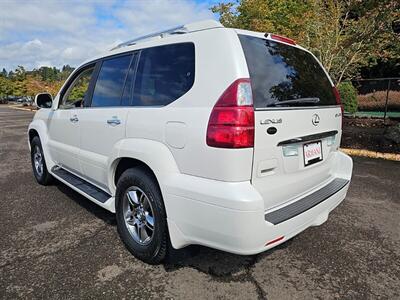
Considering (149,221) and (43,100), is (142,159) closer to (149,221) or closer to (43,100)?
(149,221)

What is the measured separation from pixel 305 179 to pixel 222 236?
3.04 ft

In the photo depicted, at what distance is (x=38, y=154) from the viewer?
5094mm

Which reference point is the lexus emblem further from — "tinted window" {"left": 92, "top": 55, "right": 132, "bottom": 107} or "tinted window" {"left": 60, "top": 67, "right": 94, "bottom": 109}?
"tinted window" {"left": 60, "top": 67, "right": 94, "bottom": 109}

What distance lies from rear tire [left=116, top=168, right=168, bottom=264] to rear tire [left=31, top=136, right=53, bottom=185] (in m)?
2.42

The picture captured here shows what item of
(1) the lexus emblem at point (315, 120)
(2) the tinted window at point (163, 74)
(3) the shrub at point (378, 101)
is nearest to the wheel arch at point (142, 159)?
(2) the tinted window at point (163, 74)

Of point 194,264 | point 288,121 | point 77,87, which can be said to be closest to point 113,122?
point 194,264

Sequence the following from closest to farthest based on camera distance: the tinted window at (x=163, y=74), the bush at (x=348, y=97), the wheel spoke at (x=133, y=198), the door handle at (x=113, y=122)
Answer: the tinted window at (x=163, y=74), the wheel spoke at (x=133, y=198), the door handle at (x=113, y=122), the bush at (x=348, y=97)

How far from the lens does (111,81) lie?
3361mm

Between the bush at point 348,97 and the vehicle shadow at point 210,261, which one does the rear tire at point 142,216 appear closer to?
the vehicle shadow at point 210,261

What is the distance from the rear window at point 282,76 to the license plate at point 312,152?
34 centimetres

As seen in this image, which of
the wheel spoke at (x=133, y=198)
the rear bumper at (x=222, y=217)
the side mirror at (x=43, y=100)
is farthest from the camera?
the side mirror at (x=43, y=100)

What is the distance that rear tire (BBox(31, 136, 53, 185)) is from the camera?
4895mm

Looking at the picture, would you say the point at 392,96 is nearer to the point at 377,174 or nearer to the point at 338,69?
the point at 338,69

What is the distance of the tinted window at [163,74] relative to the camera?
97.8 inches
